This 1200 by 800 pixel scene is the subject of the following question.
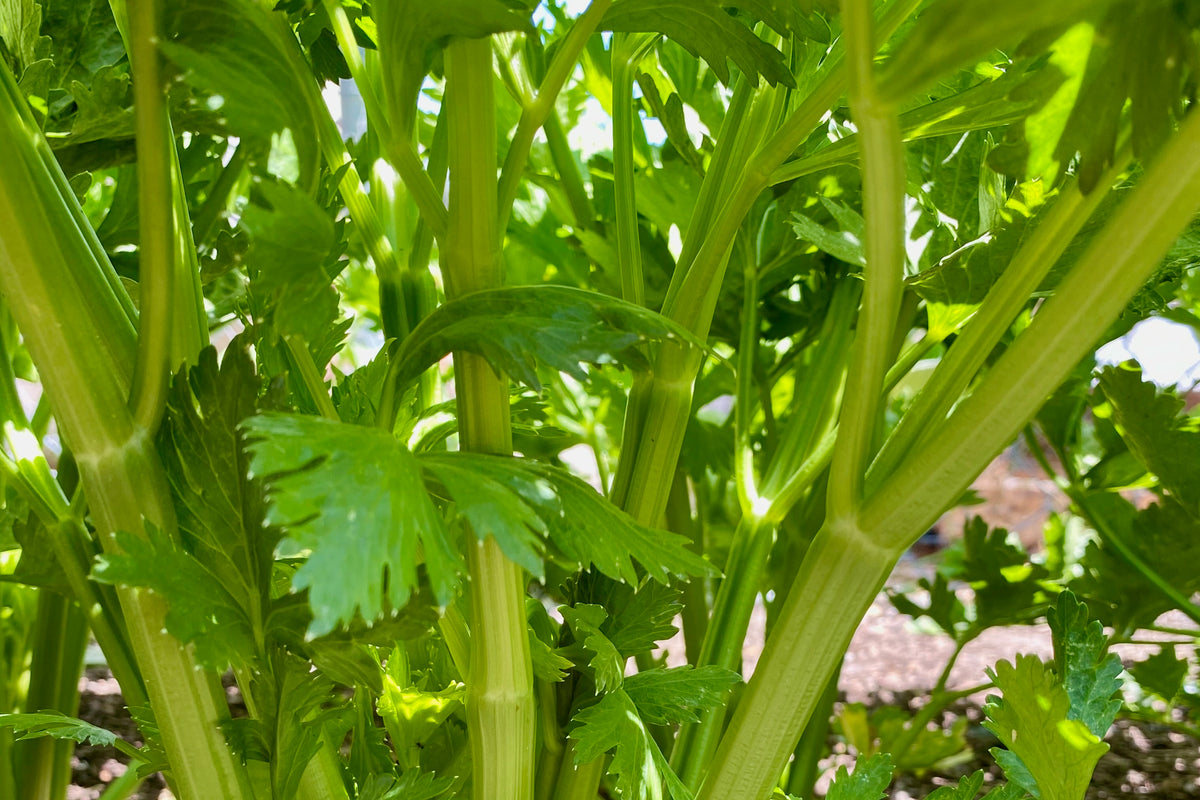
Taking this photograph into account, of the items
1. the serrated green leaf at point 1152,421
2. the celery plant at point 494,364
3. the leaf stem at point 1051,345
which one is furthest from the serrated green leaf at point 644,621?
the serrated green leaf at point 1152,421

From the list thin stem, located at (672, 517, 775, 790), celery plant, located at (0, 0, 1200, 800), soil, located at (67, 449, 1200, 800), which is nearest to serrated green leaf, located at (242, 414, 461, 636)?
celery plant, located at (0, 0, 1200, 800)

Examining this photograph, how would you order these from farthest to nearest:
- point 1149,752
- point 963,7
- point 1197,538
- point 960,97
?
point 1149,752
point 1197,538
point 960,97
point 963,7

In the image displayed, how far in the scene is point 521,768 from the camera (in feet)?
1.22

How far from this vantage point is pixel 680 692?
40 cm

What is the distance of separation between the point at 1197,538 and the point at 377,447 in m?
0.62

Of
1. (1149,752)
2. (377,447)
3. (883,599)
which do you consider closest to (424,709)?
(377,447)

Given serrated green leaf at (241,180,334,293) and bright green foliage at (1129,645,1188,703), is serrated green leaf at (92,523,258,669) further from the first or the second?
bright green foliage at (1129,645,1188,703)

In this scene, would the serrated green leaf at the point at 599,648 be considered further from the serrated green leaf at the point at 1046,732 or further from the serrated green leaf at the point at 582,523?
the serrated green leaf at the point at 1046,732

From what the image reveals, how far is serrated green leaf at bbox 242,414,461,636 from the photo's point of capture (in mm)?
240

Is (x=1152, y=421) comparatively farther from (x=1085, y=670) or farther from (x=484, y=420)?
(x=484, y=420)

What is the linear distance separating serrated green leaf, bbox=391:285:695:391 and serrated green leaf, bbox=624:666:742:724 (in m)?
0.14

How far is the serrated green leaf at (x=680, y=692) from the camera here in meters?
0.39

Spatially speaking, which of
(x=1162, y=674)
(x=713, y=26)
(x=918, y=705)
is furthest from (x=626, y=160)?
(x=918, y=705)

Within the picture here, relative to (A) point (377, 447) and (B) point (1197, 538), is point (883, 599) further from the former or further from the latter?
(A) point (377, 447)
